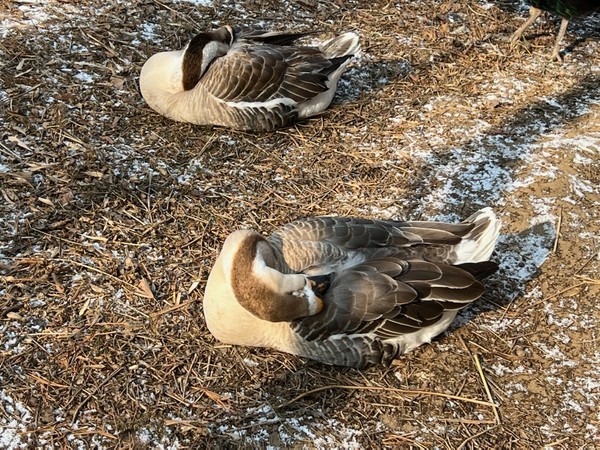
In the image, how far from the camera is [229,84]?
221 inches

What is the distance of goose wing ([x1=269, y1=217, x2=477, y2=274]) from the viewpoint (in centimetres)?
395

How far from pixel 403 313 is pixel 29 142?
351cm

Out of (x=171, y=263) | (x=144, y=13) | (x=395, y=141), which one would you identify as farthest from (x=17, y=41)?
(x=395, y=141)

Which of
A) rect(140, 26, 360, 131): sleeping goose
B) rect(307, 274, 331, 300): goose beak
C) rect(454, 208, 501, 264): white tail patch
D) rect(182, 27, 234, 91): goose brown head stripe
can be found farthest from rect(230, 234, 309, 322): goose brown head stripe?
rect(182, 27, 234, 91): goose brown head stripe

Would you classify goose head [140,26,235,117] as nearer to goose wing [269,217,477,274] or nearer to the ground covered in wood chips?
the ground covered in wood chips

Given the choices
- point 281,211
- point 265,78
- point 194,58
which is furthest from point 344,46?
point 281,211

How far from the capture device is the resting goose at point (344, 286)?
3531 mm

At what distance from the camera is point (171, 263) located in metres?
4.53

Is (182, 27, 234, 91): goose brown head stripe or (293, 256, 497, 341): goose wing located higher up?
(182, 27, 234, 91): goose brown head stripe

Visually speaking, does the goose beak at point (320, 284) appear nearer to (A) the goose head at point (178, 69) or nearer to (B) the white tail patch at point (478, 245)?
(B) the white tail patch at point (478, 245)

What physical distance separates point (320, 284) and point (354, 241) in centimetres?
47

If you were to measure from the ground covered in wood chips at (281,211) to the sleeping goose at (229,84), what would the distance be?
0.18 meters

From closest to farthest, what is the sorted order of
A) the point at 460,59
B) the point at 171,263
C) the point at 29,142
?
the point at 171,263
the point at 29,142
the point at 460,59

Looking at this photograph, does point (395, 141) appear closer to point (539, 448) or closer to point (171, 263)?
point (171, 263)
